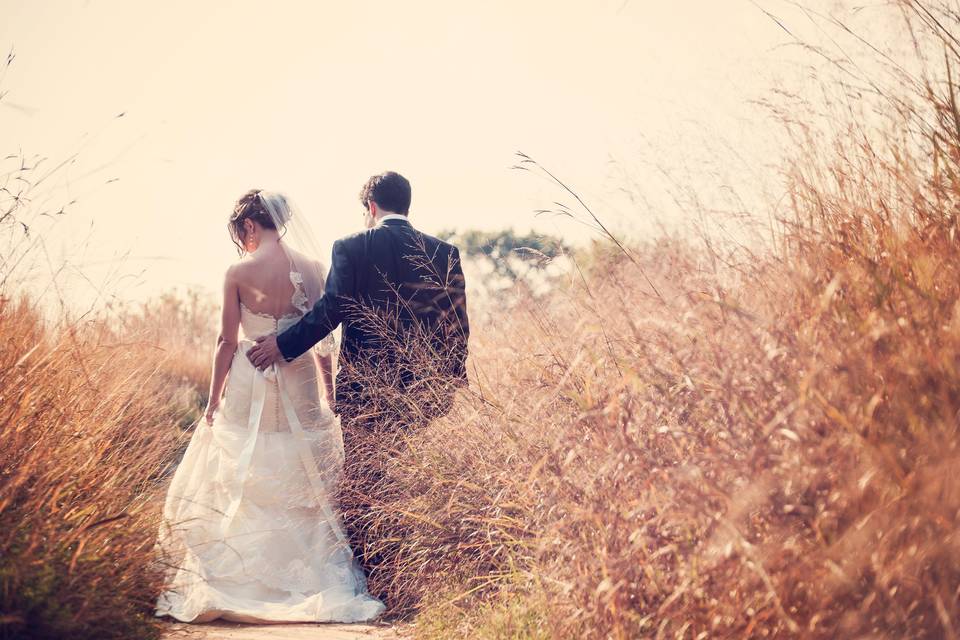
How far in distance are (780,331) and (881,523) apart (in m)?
0.46

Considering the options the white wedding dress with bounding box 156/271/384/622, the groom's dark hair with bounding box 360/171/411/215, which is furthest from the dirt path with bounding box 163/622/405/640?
the groom's dark hair with bounding box 360/171/411/215

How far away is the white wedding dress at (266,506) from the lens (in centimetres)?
363

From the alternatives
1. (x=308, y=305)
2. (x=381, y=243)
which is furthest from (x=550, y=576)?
(x=308, y=305)

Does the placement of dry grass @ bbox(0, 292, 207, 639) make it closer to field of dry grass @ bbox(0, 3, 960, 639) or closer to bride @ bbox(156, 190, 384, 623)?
field of dry grass @ bbox(0, 3, 960, 639)

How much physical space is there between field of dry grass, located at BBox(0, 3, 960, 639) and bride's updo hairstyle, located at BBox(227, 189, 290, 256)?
4.88ft

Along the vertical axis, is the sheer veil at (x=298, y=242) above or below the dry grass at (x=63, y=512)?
above

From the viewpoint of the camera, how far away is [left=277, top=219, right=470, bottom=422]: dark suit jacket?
4.00 metres

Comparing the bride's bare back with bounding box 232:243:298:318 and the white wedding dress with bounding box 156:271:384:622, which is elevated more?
Answer: the bride's bare back with bounding box 232:243:298:318

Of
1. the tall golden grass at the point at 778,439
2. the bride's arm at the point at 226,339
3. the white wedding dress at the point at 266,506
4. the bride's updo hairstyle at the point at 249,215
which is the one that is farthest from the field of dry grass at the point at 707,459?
the bride's updo hairstyle at the point at 249,215

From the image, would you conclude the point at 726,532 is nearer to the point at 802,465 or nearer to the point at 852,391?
the point at 802,465

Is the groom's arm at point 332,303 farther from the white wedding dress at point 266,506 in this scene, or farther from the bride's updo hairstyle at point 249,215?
the bride's updo hairstyle at point 249,215

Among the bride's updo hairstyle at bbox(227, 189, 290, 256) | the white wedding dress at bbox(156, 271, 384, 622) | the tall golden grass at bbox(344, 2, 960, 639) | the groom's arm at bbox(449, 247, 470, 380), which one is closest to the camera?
the tall golden grass at bbox(344, 2, 960, 639)

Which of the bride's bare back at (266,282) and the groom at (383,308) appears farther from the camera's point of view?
the bride's bare back at (266,282)

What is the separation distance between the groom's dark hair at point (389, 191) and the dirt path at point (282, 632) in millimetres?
2178
